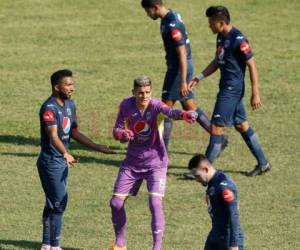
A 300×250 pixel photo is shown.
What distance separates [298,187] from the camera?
16422mm

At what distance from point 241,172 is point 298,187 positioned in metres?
1.09

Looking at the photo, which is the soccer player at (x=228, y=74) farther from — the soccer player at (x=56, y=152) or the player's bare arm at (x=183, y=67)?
the soccer player at (x=56, y=152)

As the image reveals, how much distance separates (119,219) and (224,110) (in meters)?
3.47

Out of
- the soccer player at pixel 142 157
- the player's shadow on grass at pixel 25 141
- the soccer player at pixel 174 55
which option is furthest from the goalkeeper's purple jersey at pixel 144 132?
the player's shadow on grass at pixel 25 141

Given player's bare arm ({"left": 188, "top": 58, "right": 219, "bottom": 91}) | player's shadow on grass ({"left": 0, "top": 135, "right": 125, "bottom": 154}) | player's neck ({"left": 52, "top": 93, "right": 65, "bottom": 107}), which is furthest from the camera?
player's shadow on grass ({"left": 0, "top": 135, "right": 125, "bottom": 154})

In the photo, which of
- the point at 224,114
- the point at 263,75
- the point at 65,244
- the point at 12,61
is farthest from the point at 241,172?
the point at 12,61

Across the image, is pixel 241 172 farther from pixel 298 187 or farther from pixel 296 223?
pixel 296 223

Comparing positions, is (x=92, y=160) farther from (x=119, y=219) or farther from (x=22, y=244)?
(x=119, y=219)

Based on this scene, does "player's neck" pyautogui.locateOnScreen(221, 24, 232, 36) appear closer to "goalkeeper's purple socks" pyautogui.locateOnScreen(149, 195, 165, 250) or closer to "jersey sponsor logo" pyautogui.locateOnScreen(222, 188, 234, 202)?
"goalkeeper's purple socks" pyautogui.locateOnScreen(149, 195, 165, 250)

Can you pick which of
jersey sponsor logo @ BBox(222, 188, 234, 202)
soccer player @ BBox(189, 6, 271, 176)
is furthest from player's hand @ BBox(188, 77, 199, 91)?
jersey sponsor logo @ BBox(222, 188, 234, 202)

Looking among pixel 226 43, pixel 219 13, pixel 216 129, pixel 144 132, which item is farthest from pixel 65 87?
pixel 216 129

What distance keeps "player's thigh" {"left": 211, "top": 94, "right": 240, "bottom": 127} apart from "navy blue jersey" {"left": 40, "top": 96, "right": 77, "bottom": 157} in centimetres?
337

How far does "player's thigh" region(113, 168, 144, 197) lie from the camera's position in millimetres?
13742

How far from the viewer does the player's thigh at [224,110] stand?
54.5 feet
